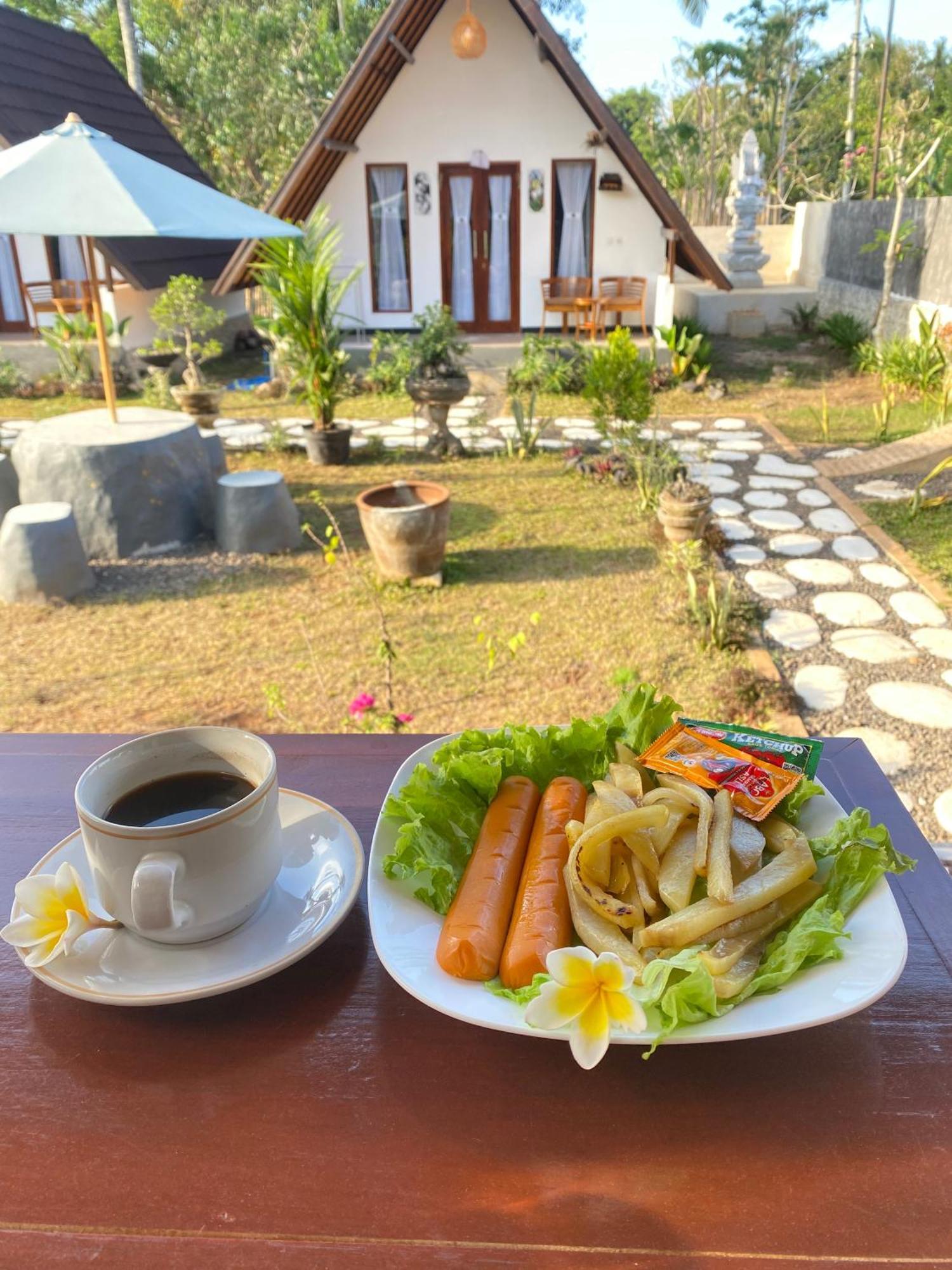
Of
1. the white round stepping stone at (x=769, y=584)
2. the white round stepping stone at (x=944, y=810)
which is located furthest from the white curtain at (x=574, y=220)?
the white round stepping stone at (x=944, y=810)

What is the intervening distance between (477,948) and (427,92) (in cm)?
1274

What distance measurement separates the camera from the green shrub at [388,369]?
34.4ft

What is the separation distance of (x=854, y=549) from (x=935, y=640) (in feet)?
4.47

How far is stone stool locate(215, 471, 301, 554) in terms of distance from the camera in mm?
5809

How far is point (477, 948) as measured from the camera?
34.4 inches

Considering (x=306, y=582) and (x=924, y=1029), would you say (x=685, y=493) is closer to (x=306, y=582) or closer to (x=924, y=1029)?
(x=306, y=582)

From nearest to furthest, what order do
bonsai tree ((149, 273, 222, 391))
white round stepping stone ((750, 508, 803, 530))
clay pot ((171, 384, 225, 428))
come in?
white round stepping stone ((750, 508, 803, 530)), clay pot ((171, 384, 225, 428)), bonsai tree ((149, 273, 222, 391))

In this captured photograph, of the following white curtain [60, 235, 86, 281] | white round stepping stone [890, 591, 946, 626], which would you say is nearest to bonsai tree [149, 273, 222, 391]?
white curtain [60, 235, 86, 281]

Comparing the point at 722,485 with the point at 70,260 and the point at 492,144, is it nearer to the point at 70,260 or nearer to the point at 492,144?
the point at 492,144

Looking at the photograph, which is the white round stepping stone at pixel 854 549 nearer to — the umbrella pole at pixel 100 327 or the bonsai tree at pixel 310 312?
the bonsai tree at pixel 310 312

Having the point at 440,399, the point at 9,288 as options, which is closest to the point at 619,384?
the point at 440,399

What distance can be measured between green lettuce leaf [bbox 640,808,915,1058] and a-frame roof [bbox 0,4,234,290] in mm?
11580

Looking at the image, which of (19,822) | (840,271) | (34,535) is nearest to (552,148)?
(840,271)

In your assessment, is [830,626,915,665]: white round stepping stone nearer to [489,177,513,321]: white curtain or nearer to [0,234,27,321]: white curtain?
[489,177,513,321]: white curtain
